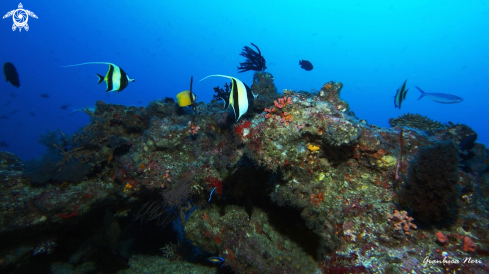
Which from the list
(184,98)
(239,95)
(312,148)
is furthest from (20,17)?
(312,148)

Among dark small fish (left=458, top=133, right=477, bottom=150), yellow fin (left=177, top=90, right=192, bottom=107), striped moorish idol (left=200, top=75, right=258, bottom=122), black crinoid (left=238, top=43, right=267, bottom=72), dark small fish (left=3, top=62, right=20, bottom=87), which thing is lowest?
striped moorish idol (left=200, top=75, right=258, bottom=122)

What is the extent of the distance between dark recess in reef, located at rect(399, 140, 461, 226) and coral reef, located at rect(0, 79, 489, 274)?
0.05ft

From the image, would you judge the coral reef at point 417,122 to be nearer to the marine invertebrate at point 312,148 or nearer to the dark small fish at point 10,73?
the marine invertebrate at point 312,148

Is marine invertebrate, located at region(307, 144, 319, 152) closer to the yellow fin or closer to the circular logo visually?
the yellow fin

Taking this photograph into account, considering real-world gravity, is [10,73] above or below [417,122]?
below

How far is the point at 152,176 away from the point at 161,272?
2.36 metres

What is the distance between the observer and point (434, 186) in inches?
102

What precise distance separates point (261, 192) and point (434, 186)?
2.65 meters

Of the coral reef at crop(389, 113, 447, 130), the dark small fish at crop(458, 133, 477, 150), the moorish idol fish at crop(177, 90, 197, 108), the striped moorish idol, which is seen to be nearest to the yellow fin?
the moorish idol fish at crop(177, 90, 197, 108)

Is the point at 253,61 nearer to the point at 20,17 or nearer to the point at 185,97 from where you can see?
the point at 185,97

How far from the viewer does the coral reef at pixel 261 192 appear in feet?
8.79

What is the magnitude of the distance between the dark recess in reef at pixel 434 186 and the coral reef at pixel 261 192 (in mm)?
14

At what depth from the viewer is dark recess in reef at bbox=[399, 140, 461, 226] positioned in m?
2.54

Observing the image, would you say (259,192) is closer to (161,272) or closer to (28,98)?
(161,272)
